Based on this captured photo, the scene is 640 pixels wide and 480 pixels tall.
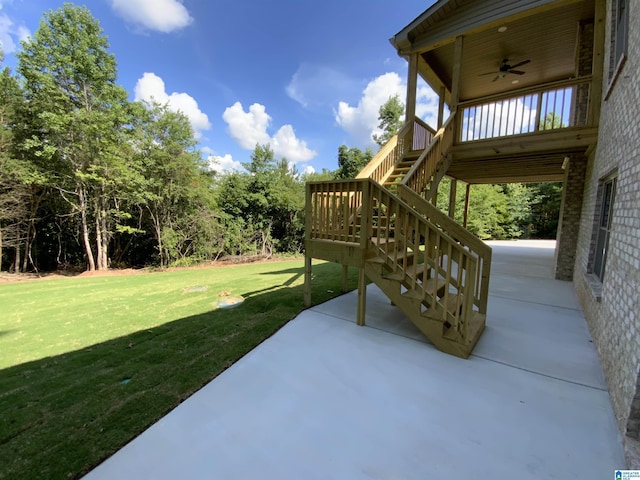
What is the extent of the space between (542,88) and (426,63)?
310 centimetres

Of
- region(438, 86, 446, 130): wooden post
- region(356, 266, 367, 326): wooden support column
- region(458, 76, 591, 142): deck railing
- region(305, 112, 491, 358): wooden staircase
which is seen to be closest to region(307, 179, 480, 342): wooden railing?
region(305, 112, 491, 358): wooden staircase

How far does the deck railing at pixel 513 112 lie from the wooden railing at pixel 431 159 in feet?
1.34

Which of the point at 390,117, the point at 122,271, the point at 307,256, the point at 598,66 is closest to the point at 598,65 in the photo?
the point at 598,66

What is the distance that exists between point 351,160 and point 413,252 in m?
17.8

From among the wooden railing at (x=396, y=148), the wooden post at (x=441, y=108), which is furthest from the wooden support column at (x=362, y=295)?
the wooden post at (x=441, y=108)

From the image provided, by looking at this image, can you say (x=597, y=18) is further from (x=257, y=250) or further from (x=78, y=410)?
(x=257, y=250)

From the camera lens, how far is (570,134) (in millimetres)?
4812

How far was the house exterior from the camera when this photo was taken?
2445mm

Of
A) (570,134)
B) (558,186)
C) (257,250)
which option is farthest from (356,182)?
(558,186)

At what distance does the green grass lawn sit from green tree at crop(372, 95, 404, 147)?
56.9 ft

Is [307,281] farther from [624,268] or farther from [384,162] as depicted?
[624,268]

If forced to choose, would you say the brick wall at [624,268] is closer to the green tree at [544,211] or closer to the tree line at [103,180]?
the tree line at [103,180]

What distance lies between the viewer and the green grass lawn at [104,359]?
1.74 meters

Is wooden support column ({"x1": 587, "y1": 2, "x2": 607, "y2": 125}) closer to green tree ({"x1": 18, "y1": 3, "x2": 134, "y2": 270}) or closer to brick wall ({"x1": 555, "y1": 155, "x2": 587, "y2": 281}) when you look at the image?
brick wall ({"x1": 555, "y1": 155, "x2": 587, "y2": 281})
